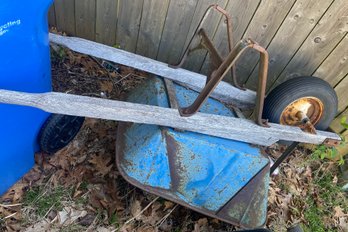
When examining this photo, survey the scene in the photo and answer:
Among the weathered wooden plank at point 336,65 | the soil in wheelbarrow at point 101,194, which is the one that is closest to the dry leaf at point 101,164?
the soil in wheelbarrow at point 101,194

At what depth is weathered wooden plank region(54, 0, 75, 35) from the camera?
2.86 metres

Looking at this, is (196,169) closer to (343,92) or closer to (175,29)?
(175,29)

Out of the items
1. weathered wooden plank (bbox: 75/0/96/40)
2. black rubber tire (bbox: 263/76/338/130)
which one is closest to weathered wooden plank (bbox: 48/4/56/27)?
weathered wooden plank (bbox: 75/0/96/40)

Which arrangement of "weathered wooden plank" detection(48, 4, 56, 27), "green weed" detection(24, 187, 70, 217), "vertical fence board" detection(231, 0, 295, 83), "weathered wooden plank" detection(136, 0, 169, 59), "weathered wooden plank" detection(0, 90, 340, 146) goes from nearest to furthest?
1. "weathered wooden plank" detection(0, 90, 340, 146)
2. "green weed" detection(24, 187, 70, 217)
3. "vertical fence board" detection(231, 0, 295, 83)
4. "weathered wooden plank" detection(136, 0, 169, 59)
5. "weathered wooden plank" detection(48, 4, 56, 27)

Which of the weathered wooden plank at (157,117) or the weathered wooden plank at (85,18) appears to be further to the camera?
the weathered wooden plank at (85,18)

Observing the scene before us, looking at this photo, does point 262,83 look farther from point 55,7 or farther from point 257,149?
point 55,7

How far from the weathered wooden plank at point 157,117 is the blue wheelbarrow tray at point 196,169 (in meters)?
0.08

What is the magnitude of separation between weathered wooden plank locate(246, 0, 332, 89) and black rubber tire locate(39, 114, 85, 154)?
1690 millimetres

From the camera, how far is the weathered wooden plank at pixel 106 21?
2.77 metres

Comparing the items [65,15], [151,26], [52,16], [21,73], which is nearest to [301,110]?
[151,26]

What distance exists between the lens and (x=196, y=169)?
2.06 m

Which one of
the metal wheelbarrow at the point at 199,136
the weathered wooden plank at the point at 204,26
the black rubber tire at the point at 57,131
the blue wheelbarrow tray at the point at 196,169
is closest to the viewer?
the metal wheelbarrow at the point at 199,136

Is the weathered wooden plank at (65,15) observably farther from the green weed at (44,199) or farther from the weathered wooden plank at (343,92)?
the weathered wooden plank at (343,92)

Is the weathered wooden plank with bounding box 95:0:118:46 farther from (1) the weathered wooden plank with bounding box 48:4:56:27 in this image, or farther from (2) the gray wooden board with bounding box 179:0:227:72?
(2) the gray wooden board with bounding box 179:0:227:72
